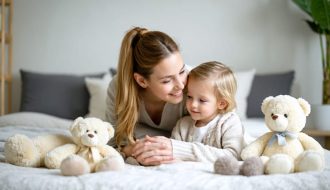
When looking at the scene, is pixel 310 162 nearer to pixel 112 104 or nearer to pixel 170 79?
pixel 170 79

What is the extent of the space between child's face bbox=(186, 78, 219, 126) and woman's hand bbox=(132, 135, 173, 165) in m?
0.15

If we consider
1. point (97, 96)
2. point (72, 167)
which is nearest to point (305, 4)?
point (97, 96)

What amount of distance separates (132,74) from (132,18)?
1.76 meters

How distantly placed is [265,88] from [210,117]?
1.54m

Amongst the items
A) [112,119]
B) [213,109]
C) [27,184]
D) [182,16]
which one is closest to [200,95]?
[213,109]

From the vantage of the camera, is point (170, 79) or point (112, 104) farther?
point (112, 104)

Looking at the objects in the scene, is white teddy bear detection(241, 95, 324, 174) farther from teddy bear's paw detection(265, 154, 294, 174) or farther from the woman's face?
the woman's face

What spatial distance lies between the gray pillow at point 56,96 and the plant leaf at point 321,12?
1.58 meters

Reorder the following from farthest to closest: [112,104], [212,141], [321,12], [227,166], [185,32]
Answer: [185,32]
[321,12]
[112,104]
[212,141]
[227,166]

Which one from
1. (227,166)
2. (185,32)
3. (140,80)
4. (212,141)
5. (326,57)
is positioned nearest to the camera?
(227,166)

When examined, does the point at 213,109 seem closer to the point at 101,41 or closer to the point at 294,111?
the point at 294,111

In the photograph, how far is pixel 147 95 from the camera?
1.90 meters

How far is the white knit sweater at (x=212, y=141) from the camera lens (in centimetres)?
160

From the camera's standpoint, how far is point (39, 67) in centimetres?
362
